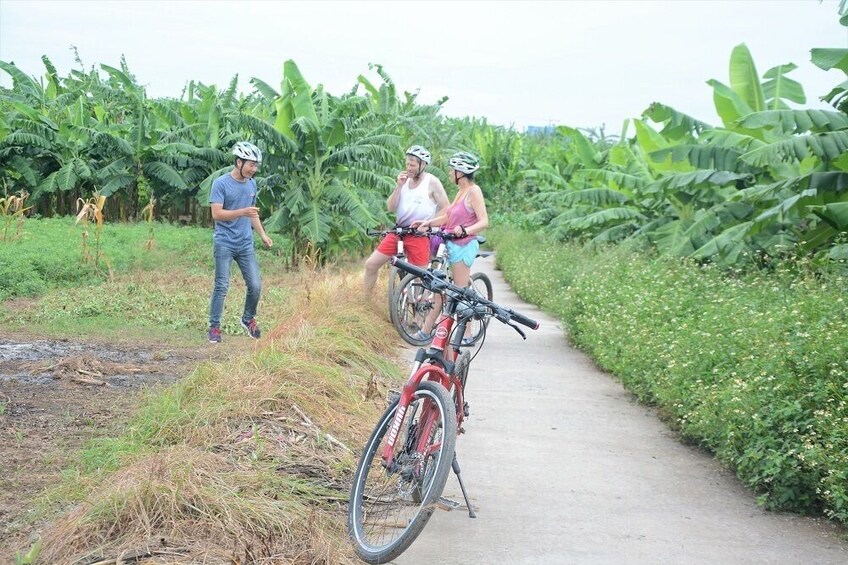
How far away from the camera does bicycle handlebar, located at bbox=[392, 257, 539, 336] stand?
5426 mm

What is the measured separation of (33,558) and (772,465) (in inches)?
162

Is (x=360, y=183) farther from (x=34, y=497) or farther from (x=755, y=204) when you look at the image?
(x=34, y=497)

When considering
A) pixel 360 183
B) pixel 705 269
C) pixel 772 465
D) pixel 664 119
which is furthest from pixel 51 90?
pixel 772 465

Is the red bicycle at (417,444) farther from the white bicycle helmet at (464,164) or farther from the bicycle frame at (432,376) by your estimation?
the white bicycle helmet at (464,164)

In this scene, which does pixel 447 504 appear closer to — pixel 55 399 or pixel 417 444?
pixel 417 444

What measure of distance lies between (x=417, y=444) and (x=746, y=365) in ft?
9.36

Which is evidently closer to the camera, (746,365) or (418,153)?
(746,365)

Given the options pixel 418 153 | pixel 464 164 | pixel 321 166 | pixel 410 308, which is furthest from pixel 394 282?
pixel 321 166

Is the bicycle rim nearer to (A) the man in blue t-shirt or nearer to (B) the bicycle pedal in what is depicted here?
(A) the man in blue t-shirt

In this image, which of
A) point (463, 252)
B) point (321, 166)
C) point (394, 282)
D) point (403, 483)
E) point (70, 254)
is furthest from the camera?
point (321, 166)

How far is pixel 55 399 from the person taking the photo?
26.6ft

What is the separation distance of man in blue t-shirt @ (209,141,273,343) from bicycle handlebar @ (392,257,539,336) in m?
5.85

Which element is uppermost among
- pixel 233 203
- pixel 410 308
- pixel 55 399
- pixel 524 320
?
pixel 233 203

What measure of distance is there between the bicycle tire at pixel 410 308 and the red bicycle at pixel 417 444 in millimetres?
6059
